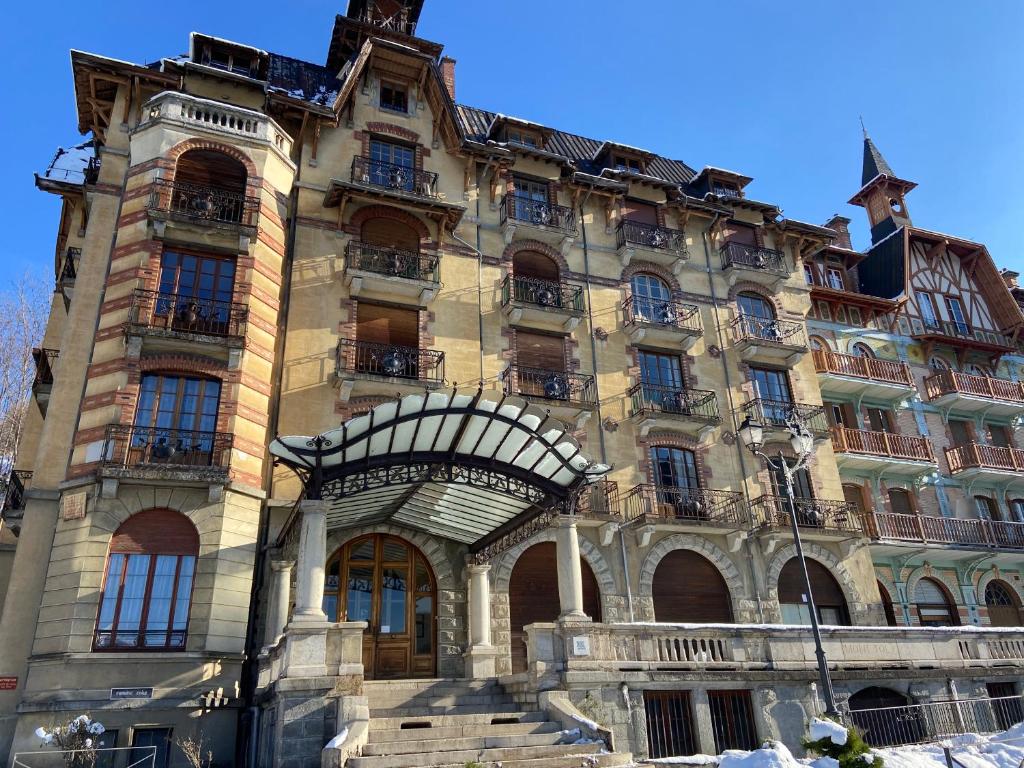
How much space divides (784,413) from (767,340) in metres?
2.45

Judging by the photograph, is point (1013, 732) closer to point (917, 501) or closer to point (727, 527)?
point (727, 527)

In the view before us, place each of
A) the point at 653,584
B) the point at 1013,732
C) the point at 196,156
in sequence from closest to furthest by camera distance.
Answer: the point at 1013,732 → the point at 196,156 → the point at 653,584

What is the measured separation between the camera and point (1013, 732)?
12.7m

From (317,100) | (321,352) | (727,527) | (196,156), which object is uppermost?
(317,100)

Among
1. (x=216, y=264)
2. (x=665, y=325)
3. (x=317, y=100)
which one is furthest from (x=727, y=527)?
(x=317, y=100)

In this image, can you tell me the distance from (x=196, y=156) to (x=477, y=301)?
27.3 feet

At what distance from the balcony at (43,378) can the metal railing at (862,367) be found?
24.0 metres

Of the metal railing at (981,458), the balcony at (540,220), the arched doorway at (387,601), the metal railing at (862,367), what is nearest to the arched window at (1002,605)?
the metal railing at (981,458)

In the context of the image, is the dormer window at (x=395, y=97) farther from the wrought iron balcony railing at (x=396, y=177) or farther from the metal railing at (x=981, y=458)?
the metal railing at (x=981, y=458)

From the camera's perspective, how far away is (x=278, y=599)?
16.2 m

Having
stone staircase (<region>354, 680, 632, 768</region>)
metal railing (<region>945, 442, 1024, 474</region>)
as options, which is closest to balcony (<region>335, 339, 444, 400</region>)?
stone staircase (<region>354, 680, 632, 768</region>)

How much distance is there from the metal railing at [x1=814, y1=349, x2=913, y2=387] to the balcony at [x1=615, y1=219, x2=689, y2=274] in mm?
6417

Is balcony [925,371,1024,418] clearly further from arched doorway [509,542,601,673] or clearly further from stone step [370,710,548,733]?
stone step [370,710,548,733]

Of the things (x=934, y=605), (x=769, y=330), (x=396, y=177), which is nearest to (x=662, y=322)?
(x=769, y=330)
